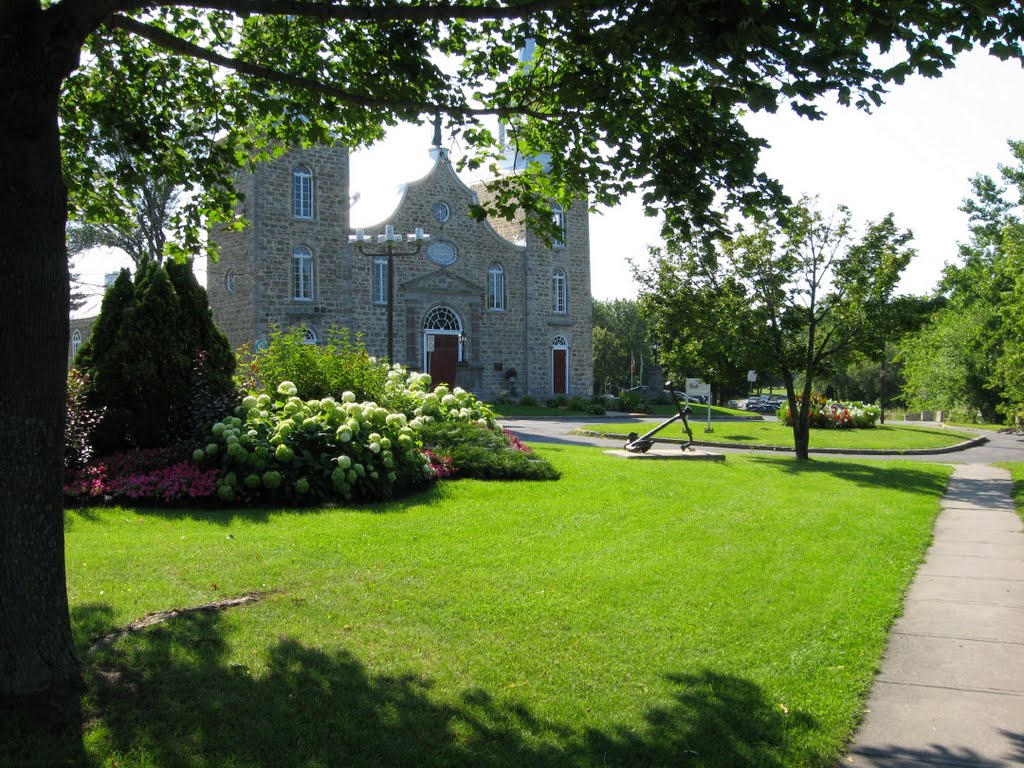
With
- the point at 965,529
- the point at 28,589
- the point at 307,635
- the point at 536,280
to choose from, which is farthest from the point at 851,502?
the point at 536,280

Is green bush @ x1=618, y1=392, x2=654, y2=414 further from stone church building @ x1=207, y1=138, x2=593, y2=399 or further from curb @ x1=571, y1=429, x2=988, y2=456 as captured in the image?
curb @ x1=571, y1=429, x2=988, y2=456

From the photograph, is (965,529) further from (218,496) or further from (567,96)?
(218,496)

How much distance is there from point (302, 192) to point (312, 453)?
94.1 feet

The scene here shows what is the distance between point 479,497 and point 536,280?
34.1 m

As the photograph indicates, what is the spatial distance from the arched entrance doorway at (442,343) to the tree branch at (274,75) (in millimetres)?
32632

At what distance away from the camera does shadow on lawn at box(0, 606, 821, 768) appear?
3764 mm

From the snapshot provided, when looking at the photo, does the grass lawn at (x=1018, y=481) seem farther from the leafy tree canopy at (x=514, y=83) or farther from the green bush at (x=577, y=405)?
the green bush at (x=577, y=405)

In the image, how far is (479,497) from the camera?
1012cm

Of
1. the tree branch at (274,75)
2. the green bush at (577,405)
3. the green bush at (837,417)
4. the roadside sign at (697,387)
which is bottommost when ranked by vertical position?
the green bush at (837,417)

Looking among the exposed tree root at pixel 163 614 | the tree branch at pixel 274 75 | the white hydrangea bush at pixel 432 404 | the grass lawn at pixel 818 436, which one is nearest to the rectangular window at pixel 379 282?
the grass lawn at pixel 818 436

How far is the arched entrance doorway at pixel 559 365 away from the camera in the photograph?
1748 inches

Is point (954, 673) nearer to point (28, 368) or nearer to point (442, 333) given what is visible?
point (28, 368)

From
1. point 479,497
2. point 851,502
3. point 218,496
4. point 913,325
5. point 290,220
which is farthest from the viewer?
point 290,220

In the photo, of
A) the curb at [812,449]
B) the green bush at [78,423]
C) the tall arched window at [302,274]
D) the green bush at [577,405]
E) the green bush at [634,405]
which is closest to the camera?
the green bush at [78,423]
